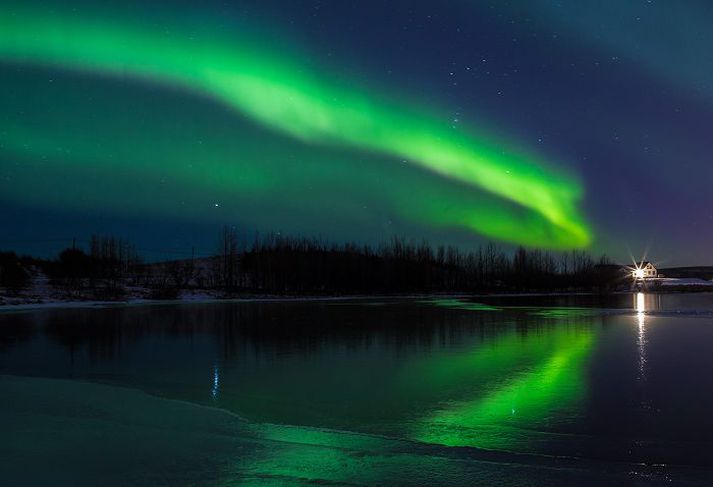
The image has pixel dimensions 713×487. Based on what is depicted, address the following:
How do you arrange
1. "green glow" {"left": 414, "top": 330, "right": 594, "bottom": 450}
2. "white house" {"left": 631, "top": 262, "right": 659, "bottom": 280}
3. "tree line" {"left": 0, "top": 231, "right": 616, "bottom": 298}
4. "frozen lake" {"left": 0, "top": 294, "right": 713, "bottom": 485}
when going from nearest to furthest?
"frozen lake" {"left": 0, "top": 294, "right": 713, "bottom": 485}, "green glow" {"left": 414, "top": 330, "right": 594, "bottom": 450}, "tree line" {"left": 0, "top": 231, "right": 616, "bottom": 298}, "white house" {"left": 631, "top": 262, "right": 659, "bottom": 280}

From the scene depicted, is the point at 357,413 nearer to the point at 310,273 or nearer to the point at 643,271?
the point at 310,273

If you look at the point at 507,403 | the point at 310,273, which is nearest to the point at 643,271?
the point at 310,273

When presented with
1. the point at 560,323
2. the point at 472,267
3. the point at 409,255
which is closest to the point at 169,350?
the point at 560,323

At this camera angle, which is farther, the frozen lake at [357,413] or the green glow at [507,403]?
the green glow at [507,403]

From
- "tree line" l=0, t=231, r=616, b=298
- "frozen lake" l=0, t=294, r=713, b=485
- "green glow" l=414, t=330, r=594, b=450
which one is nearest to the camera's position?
"frozen lake" l=0, t=294, r=713, b=485

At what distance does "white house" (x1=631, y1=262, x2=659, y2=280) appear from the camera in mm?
113812

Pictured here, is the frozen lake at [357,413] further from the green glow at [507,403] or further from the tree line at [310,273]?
the tree line at [310,273]

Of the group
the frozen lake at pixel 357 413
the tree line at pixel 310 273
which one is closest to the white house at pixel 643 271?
the tree line at pixel 310 273

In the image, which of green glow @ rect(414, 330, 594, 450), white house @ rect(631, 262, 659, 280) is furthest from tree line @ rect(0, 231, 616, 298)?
green glow @ rect(414, 330, 594, 450)

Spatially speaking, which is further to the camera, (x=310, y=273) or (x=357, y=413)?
(x=310, y=273)

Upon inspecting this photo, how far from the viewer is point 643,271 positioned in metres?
120

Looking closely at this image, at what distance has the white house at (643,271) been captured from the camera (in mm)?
113812

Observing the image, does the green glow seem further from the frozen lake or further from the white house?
the white house

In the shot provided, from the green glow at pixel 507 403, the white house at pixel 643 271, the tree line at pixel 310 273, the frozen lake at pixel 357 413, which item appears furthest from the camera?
the white house at pixel 643 271
